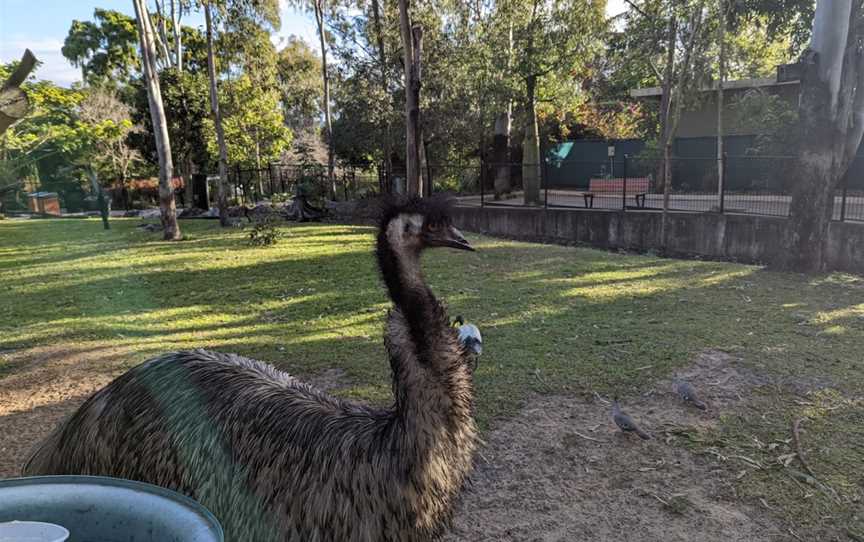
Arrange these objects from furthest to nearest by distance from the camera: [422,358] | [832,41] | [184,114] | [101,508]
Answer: [184,114]
[832,41]
[422,358]
[101,508]

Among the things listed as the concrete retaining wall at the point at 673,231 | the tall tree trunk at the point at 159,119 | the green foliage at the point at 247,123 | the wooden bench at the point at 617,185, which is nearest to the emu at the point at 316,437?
the concrete retaining wall at the point at 673,231

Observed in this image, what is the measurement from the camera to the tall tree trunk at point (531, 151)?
17969 millimetres

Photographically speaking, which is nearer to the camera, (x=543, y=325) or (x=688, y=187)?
(x=543, y=325)

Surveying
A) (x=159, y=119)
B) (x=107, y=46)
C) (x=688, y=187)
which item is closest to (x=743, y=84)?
(x=688, y=187)

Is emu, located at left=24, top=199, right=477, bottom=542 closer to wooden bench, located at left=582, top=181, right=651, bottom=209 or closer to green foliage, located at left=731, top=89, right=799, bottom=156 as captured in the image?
wooden bench, located at left=582, top=181, right=651, bottom=209

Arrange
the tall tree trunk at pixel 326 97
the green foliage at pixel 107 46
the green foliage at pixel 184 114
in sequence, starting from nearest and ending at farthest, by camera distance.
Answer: the tall tree trunk at pixel 326 97
the green foliage at pixel 184 114
the green foliage at pixel 107 46

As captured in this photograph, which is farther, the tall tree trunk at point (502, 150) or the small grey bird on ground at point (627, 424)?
the tall tree trunk at point (502, 150)

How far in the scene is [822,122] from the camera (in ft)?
26.3

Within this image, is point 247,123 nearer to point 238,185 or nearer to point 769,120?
point 238,185

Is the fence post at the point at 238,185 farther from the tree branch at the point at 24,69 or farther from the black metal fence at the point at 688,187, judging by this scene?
the tree branch at the point at 24,69

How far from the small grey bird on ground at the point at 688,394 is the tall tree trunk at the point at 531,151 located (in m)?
13.5

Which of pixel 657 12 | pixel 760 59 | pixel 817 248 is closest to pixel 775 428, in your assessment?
pixel 817 248

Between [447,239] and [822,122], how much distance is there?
7759mm

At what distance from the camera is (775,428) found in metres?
3.75
